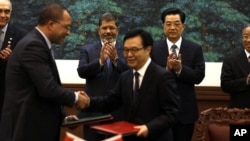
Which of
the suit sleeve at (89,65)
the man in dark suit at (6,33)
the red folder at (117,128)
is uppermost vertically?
the man in dark suit at (6,33)

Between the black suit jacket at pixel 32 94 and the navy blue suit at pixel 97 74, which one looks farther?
the navy blue suit at pixel 97 74

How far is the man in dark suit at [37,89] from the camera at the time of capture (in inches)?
122

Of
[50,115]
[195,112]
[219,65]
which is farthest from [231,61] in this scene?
[50,115]

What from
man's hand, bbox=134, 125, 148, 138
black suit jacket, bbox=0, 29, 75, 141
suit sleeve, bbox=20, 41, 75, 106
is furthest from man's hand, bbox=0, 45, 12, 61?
man's hand, bbox=134, 125, 148, 138

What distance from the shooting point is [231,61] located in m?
4.30

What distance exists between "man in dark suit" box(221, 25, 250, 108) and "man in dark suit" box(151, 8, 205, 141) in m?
0.23

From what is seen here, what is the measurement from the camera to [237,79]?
421 cm

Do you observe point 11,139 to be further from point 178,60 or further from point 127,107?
point 178,60

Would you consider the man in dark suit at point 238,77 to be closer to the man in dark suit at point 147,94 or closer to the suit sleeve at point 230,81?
the suit sleeve at point 230,81

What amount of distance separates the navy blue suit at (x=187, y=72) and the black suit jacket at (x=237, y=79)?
Answer: 230 mm

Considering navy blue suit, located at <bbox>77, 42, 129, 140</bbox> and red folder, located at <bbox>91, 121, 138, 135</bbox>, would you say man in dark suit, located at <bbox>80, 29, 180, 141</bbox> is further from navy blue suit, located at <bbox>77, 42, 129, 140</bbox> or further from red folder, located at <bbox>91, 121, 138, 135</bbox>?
navy blue suit, located at <bbox>77, 42, 129, 140</bbox>

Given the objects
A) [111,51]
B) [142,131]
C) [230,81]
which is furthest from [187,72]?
[142,131]

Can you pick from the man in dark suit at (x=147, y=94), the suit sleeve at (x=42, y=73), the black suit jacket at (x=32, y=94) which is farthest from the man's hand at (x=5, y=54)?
the man in dark suit at (x=147, y=94)

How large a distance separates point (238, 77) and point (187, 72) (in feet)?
1.73
